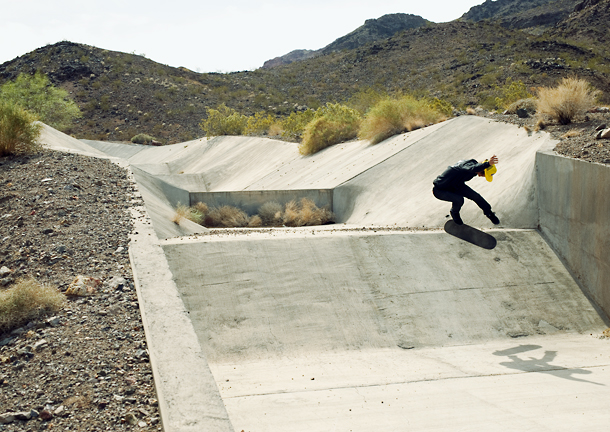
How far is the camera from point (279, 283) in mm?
10305

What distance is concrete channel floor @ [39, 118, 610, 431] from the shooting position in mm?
6559

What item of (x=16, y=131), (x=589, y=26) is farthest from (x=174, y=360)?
(x=589, y=26)

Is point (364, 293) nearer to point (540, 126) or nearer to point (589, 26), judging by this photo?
point (540, 126)

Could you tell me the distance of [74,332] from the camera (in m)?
6.82

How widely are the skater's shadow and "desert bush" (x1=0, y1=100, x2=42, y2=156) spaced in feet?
49.3

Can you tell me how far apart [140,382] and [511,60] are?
Answer: 160 feet

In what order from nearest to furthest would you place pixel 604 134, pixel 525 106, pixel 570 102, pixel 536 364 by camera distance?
1. pixel 536 364
2. pixel 604 134
3. pixel 570 102
4. pixel 525 106

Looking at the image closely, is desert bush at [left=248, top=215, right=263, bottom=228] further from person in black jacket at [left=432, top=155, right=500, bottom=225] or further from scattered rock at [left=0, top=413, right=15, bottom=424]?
scattered rock at [left=0, top=413, right=15, bottom=424]

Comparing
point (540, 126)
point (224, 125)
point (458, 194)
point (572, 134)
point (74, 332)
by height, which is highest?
point (224, 125)

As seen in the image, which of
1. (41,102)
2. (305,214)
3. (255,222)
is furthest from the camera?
(41,102)

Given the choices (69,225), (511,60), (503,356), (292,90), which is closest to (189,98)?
(292,90)

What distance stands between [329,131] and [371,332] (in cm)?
1819

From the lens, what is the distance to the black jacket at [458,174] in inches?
388

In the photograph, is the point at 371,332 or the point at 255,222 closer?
the point at 371,332
